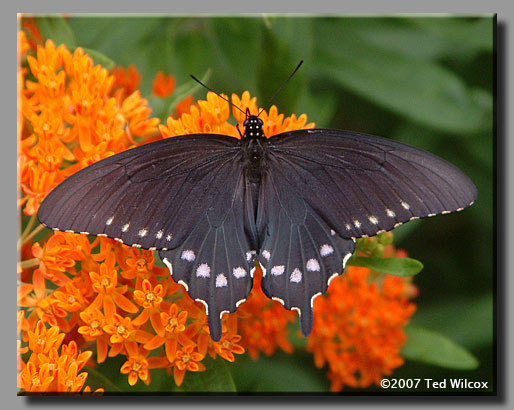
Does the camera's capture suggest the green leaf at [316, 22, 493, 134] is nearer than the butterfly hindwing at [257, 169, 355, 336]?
No

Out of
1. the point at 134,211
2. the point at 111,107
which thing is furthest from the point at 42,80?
the point at 134,211

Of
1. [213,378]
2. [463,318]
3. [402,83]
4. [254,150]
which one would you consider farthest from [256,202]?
[463,318]

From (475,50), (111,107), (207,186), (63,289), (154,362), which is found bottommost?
(154,362)

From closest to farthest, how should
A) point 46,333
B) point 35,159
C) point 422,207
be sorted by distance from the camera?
point 422,207, point 46,333, point 35,159

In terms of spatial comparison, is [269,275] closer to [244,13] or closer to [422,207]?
[422,207]

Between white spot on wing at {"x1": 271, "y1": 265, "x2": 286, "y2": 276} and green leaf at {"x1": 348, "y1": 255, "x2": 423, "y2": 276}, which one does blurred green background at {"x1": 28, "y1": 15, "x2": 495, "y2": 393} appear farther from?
white spot on wing at {"x1": 271, "y1": 265, "x2": 286, "y2": 276}

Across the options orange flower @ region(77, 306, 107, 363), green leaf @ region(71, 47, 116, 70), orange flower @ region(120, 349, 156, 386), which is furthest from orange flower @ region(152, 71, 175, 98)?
orange flower @ region(120, 349, 156, 386)

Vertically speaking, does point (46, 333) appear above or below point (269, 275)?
below

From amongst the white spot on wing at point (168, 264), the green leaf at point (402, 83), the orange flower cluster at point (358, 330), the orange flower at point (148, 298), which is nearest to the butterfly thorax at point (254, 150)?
the white spot on wing at point (168, 264)
